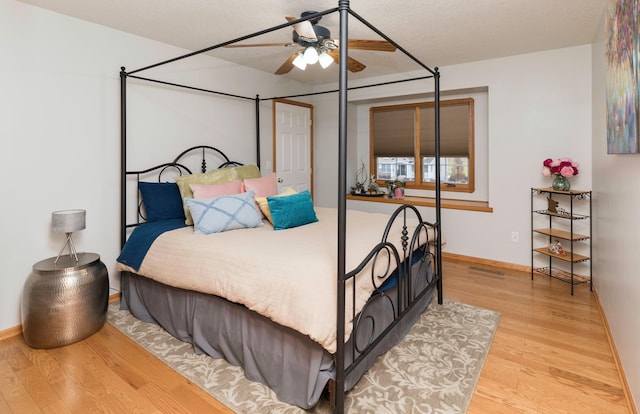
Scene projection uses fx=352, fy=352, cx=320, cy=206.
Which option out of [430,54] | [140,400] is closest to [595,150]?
[430,54]

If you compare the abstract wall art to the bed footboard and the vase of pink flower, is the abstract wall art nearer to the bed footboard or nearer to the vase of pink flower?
the bed footboard

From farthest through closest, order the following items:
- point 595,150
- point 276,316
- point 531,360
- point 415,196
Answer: point 415,196 → point 595,150 → point 531,360 → point 276,316

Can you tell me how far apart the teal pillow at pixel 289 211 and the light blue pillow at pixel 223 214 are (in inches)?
→ 7.2

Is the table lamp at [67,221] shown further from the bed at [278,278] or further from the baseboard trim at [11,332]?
the baseboard trim at [11,332]

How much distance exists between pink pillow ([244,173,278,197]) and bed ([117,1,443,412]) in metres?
0.02

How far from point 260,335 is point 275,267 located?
0.43 meters

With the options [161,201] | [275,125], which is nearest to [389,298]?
[161,201]

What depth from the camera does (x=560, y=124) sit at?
3.74 metres

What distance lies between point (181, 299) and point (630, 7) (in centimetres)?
307

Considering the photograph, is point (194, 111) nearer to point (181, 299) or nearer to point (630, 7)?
point (181, 299)

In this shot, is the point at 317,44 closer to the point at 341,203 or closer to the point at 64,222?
the point at 341,203

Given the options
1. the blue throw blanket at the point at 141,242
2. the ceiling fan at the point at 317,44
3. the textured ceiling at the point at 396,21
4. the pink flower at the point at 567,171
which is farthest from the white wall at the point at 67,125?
the pink flower at the point at 567,171

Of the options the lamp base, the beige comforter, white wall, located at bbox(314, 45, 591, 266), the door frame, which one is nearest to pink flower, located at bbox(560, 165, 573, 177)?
white wall, located at bbox(314, 45, 591, 266)

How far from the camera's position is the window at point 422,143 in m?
4.78
